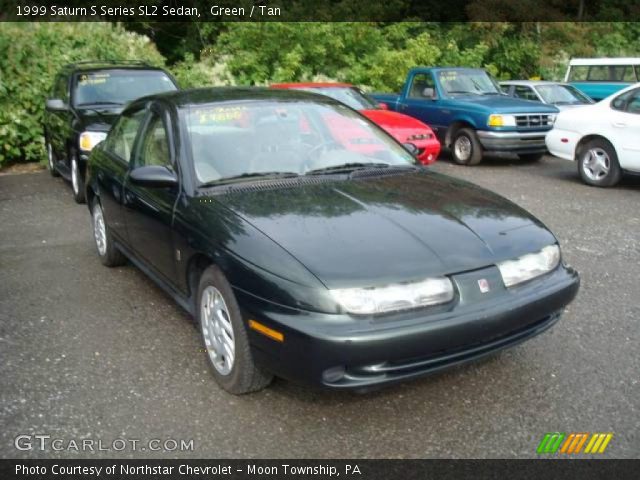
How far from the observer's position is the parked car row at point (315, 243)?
9.44ft

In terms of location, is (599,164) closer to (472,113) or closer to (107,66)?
(472,113)

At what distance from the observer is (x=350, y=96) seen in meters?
10.4

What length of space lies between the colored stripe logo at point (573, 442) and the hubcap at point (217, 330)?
61.7 inches

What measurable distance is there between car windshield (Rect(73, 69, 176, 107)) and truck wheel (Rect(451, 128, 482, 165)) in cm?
509

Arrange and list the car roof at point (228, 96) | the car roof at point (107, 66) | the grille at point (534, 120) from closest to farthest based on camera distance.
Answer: the car roof at point (228, 96)
the car roof at point (107, 66)
the grille at point (534, 120)

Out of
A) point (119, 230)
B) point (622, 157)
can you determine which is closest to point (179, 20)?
point (622, 157)

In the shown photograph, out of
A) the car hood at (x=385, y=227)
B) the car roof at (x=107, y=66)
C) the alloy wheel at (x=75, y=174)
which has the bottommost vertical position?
the alloy wheel at (x=75, y=174)

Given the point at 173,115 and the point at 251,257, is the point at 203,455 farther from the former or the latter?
the point at 173,115

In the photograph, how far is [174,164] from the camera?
3898mm

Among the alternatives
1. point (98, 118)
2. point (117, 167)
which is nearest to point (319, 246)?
point (117, 167)

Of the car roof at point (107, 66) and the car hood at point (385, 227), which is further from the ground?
the car roof at point (107, 66)

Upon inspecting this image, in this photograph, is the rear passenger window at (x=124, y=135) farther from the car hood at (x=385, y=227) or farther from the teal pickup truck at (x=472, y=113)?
the teal pickup truck at (x=472, y=113)

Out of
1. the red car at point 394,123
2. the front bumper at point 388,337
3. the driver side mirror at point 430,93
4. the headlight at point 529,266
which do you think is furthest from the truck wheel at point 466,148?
the front bumper at point 388,337

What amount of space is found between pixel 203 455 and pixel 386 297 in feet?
3.61
